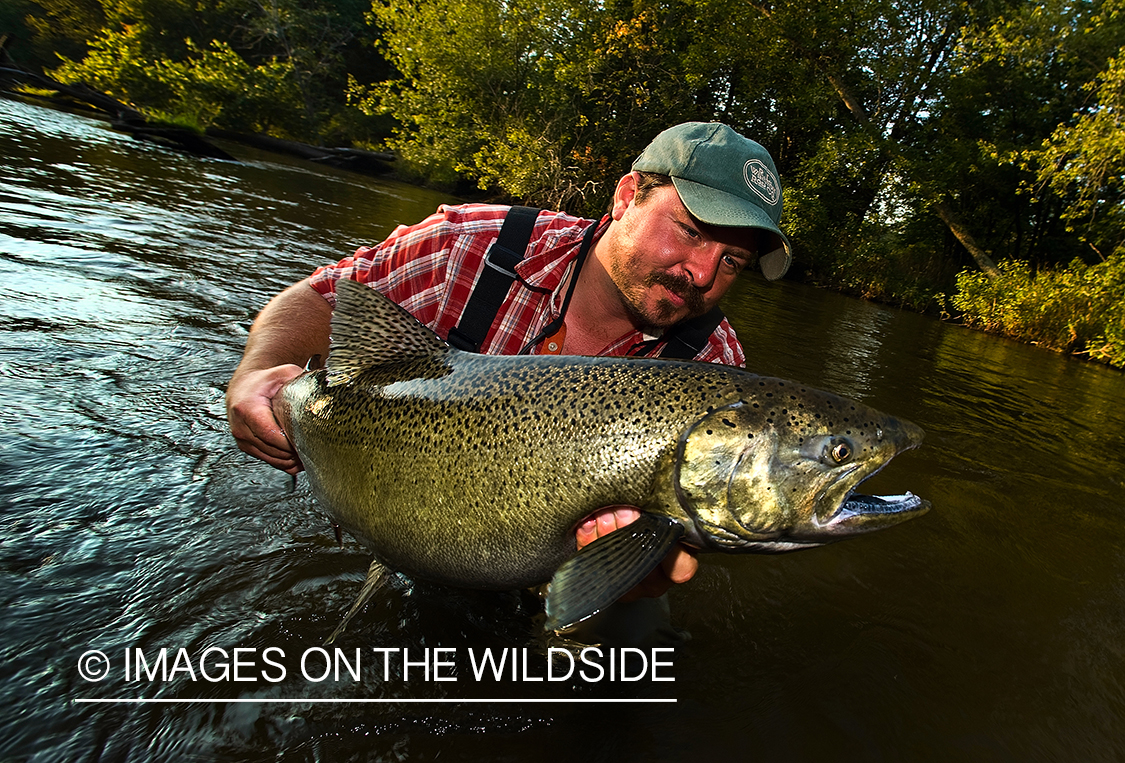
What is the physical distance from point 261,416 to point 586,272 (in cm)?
167

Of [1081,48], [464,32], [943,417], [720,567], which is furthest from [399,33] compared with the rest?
[720,567]

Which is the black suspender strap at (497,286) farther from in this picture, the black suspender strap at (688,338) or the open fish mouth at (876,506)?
the open fish mouth at (876,506)

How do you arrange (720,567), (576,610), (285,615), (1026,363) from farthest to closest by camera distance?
1. (1026,363)
2. (720,567)
3. (285,615)
4. (576,610)

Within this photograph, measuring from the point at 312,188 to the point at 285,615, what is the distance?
17864 millimetres

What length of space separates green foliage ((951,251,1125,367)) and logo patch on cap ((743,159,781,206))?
57.3ft

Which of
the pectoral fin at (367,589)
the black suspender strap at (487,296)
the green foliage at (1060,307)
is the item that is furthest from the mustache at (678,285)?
the green foliage at (1060,307)

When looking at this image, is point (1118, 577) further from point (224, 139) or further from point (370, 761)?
point (224, 139)

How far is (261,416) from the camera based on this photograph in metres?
2.56

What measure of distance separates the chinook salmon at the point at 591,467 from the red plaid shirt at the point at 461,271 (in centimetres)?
89

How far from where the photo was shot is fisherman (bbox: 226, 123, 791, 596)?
9.00ft

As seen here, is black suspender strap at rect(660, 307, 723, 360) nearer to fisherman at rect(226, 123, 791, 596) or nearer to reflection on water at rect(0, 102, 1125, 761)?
fisherman at rect(226, 123, 791, 596)

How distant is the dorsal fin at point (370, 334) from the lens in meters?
2.37

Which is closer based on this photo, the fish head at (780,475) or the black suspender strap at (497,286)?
the fish head at (780,475)

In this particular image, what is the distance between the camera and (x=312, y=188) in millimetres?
17984
